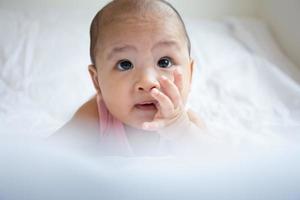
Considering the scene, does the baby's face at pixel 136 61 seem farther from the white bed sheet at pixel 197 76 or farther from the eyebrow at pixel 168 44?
the white bed sheet at pixel 197 76

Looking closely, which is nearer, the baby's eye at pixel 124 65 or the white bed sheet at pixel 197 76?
the baby's eye at pixel 124 65

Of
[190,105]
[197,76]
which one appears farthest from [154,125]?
[197,76]

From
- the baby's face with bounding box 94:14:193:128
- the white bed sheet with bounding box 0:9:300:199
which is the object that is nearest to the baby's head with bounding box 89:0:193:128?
the baby's face with bounding box 94:14:193:128

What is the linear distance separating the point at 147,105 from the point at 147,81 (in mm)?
42

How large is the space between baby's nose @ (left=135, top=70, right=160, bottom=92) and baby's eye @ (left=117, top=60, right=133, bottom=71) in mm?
29

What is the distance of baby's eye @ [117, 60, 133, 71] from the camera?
2.35 ft

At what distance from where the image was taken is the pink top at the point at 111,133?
0.77m

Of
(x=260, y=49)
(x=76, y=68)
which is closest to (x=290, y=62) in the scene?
(x=260, y=49)

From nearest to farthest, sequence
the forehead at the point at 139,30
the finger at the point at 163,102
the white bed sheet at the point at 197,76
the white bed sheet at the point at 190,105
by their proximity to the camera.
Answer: the white bed sheet at the point at 190,105
the finger at the point at 163,102
the forehead at the point at 139,30
the white bed sheet at the point at 197,76

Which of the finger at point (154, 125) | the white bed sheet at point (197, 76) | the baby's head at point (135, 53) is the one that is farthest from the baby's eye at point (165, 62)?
the white bed sheet at point (197, 76)

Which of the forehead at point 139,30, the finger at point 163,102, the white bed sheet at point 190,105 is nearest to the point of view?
the white bed sheet at point 190,105

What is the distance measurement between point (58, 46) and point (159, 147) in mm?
660

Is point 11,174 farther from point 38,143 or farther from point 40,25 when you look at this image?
point 40,25

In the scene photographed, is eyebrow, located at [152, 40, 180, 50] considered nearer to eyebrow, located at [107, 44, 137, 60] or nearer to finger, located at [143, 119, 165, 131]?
eyebrow, located at [107, 44, 137, 60]
